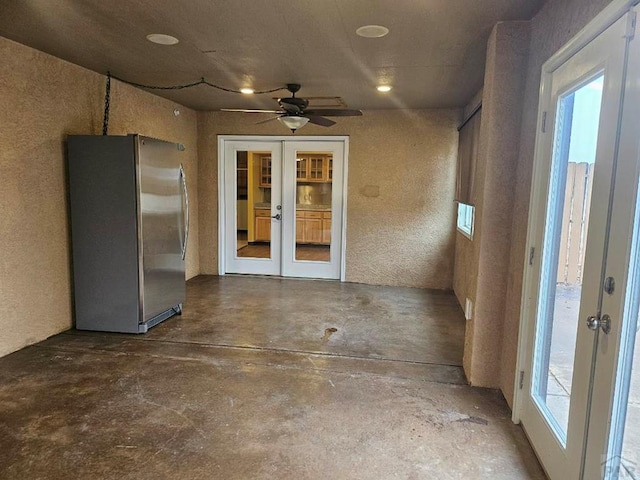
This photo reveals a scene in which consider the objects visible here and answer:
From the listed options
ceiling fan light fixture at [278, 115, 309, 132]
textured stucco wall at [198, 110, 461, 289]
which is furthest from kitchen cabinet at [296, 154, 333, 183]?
ceiling fan light fixture at [278, 115, 309, 132]

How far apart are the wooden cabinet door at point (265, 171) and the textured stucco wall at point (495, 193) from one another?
385cm

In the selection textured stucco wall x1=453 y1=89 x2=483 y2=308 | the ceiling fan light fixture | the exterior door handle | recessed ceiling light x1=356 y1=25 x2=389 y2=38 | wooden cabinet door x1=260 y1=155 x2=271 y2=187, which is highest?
recessed ceiling light x1=356 y1=25 x2=389 y2=38

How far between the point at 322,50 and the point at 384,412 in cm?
266

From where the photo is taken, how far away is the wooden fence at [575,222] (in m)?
1.83

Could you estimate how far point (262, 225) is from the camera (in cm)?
650

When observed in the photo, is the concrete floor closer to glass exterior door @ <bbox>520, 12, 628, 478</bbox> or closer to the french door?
glass exterior door @ <bbox>520, 12, 628, 478</bbox>

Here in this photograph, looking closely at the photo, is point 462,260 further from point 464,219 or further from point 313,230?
point 313,230

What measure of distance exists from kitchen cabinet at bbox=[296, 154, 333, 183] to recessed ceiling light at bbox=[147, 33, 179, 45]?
3.15 metres

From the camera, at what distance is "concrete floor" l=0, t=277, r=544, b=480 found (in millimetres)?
2146

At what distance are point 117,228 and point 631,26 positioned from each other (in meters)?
3.78

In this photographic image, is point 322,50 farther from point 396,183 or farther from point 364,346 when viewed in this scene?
point 396,183

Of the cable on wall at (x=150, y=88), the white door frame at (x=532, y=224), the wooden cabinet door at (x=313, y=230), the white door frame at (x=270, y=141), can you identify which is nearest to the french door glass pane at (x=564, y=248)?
the white door frame at (x=532, y=224)

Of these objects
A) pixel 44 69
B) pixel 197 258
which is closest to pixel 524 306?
pixel 44 69

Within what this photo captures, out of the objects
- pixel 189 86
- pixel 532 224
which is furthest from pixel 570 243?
pixel 189 86
